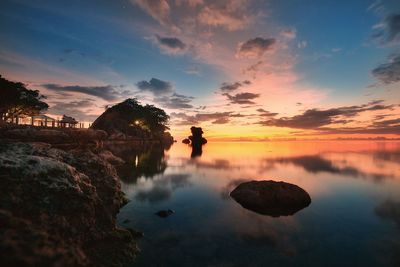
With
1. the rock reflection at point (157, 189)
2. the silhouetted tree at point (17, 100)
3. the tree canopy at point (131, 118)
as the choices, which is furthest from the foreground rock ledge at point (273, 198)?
the tree canopy at point (131, 118)

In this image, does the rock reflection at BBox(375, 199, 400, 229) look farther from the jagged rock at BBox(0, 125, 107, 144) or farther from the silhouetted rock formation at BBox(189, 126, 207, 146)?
the silhouetted rock formation at BBox(189, 126, 207, 146)

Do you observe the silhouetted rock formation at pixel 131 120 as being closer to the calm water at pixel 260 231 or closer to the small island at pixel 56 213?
the calm water at pixel 260 231

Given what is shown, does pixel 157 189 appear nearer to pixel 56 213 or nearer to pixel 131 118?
pixel 56 213

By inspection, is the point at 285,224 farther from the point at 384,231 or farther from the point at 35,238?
the point at 35,238

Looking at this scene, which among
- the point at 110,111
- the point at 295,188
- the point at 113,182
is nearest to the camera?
the point at 113,182

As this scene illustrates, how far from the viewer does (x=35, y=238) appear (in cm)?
627

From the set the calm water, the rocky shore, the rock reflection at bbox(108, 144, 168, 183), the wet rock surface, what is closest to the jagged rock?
the wet rock surface

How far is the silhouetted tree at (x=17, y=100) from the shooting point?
57747mm

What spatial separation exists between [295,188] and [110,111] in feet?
411

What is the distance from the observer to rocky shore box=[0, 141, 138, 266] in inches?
239

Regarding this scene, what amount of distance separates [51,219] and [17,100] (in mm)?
72947

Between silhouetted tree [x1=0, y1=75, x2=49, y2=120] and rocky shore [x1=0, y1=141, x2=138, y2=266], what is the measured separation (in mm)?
64205

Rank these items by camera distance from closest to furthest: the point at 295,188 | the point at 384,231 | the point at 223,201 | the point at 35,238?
1. the point at 35,238
2. the point at 384,231
3. the point at 295,188
4. the point at 223,201

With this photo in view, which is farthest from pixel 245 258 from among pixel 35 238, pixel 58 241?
pixel 35 238
